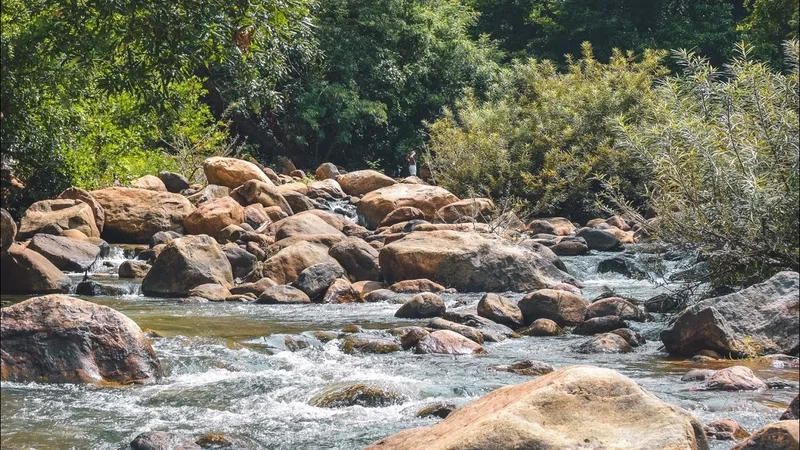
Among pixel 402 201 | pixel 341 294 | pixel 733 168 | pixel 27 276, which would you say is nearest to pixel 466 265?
pixel 341 294

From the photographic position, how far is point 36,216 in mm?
16000

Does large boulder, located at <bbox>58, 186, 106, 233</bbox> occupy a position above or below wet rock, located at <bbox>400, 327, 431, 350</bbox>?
above

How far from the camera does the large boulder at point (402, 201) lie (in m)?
19.7

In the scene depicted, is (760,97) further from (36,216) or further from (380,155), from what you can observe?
(380,155)

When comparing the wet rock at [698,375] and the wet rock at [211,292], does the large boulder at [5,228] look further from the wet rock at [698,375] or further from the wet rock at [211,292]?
the wet rock at [698,375]

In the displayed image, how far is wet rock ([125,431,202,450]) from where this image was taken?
6.10 metres

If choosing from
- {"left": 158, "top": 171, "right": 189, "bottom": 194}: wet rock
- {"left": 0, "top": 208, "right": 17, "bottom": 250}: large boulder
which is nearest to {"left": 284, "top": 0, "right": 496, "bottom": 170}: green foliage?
{"left": 158, "top": 171, "right": 189, "bottom": 194}: wet rock

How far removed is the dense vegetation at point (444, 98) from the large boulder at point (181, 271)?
7.52 feet

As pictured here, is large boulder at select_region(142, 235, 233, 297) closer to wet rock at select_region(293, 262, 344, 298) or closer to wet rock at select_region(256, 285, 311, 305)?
wet rock at select_region(256, 285, 311, 305)

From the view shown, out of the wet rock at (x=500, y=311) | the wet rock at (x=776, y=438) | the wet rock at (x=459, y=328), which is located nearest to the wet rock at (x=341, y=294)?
the wet rock at (x=500, y=311)

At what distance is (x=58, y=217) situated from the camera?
52.5 feet

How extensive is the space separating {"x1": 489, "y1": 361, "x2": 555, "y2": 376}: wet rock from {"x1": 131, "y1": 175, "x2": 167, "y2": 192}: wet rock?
40.9 feet

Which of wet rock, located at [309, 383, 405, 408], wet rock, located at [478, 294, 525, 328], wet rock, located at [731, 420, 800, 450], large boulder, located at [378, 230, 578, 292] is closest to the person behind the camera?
wet rock, located at [731, 420, 800, 450]

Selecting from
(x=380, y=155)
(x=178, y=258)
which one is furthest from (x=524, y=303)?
→ (x=380, y=155)
